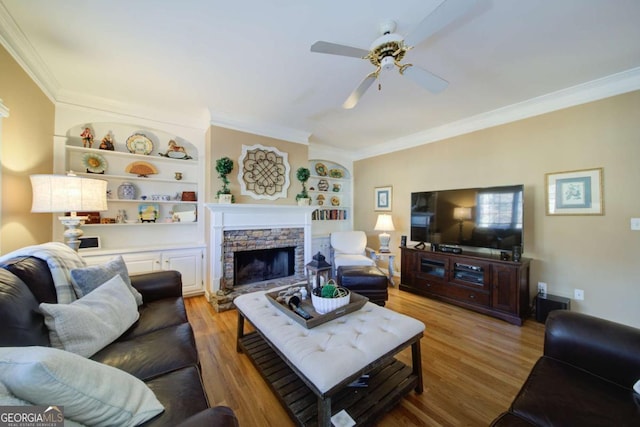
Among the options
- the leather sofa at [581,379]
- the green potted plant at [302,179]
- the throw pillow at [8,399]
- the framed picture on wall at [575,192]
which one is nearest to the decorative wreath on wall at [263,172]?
the green potted plant at [302,179]

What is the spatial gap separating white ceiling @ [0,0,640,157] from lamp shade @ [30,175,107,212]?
1.04 m

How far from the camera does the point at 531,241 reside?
9.10 ft

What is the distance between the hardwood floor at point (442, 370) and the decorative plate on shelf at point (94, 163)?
6.87 ft

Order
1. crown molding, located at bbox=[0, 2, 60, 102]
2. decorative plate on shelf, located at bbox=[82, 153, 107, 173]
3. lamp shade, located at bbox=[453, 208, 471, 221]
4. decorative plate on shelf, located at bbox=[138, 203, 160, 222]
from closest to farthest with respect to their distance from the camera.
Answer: crown molding, located at bbox=[0, 2, 60, 102] → decorative plate on shelf, located at bbox=[82, 153, 107, 173] → lamp shade, located at bbox=[453, 208, 471, 221] → decorative plate on shelf, located at bbox=[138, 203, 160, 222]

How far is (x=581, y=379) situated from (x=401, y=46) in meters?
2.07

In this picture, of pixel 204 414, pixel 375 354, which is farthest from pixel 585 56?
pixel 204 414

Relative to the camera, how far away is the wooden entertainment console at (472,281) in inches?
99.6

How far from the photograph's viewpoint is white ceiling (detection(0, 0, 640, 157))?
1.53m

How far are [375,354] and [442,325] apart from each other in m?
1.62

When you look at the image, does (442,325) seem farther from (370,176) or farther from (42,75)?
(42,75)

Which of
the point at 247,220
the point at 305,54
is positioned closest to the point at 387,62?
the point at 305,54

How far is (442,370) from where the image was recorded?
177 centimetres

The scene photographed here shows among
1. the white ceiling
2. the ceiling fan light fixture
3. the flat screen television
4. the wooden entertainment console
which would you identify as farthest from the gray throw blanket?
the flat screen television

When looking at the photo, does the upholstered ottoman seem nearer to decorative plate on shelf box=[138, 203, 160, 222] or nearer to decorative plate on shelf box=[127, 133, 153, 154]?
decorative plate on shelf box=[138, 203, 160, 222]
